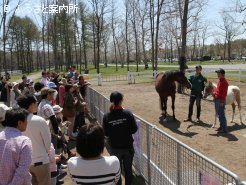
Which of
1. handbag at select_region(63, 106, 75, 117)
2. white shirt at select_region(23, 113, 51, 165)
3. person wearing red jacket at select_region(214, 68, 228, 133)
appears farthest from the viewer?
person wearing red jacket at select_region(214, 68, 228, 133)

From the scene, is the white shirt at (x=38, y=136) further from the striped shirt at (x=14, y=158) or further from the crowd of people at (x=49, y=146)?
the striped shirt at (x=14, y=158)

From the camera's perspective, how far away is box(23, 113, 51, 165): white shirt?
442 centimetres

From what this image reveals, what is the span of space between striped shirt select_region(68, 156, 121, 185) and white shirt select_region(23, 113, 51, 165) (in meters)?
1.54

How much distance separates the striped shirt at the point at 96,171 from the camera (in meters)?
2.96

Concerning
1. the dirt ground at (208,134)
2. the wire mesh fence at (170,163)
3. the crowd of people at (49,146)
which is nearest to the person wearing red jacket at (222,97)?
the dirt ground at (208,134)

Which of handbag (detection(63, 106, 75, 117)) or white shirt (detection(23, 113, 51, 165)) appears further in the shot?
handbag (detection(63, 106, 75, 117))

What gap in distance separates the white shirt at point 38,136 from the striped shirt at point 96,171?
1.54 m

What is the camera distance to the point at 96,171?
9.71 ft

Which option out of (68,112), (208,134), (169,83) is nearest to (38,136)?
(68,112)

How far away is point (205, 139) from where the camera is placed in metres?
9.34

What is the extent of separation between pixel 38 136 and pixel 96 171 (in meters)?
1.76

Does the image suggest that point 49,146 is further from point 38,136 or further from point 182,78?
point 182,78

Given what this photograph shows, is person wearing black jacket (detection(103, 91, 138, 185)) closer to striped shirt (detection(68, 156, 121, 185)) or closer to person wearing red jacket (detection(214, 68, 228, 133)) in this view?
striped shirt (detection(68, 156, 121, 185))

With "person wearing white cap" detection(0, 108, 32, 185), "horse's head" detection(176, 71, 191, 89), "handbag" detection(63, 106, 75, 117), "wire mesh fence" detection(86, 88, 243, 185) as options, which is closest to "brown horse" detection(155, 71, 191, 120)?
"horse's head" detection(176, 71, 191, 89)
